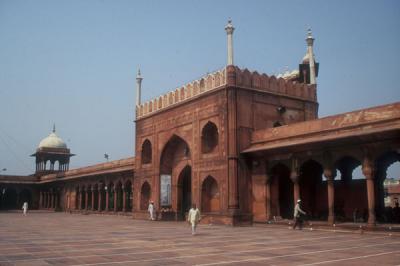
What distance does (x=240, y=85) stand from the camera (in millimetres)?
20328

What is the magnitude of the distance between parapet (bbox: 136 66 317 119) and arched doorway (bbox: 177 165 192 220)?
13.5ft

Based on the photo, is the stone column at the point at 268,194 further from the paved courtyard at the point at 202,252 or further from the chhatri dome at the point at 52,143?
the chhatri dome at the point at 52,143

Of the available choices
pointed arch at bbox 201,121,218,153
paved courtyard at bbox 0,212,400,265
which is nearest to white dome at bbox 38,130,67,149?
pointed arch at bbox 201,121,218,153

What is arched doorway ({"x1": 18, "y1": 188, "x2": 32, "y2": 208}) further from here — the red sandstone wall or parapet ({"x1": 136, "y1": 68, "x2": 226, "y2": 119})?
parapet ({"x1": 136, "y1": 68, "x2": 226, "y2": 119})

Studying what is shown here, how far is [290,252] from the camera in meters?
9.42

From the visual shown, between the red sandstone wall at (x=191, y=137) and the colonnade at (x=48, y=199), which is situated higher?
the red sandstone wall at (x=191, y=137)

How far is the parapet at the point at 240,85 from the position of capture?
20.4 m

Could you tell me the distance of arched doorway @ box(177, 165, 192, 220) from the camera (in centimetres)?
2488

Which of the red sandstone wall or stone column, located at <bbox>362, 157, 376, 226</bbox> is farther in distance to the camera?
the red sandstone wall

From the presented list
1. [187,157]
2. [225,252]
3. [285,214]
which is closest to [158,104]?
[187,157]

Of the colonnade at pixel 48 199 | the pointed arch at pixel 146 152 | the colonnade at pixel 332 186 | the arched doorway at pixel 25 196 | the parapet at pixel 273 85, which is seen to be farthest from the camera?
the arched doorway at pixel 25 196

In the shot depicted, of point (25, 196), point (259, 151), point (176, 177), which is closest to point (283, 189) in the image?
point (259, 151)

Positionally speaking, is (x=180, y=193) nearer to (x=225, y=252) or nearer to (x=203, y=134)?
(x=203, y=134)

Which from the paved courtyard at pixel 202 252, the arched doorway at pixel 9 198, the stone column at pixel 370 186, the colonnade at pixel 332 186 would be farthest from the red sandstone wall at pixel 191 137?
the arched doorway at pixel 9 198
